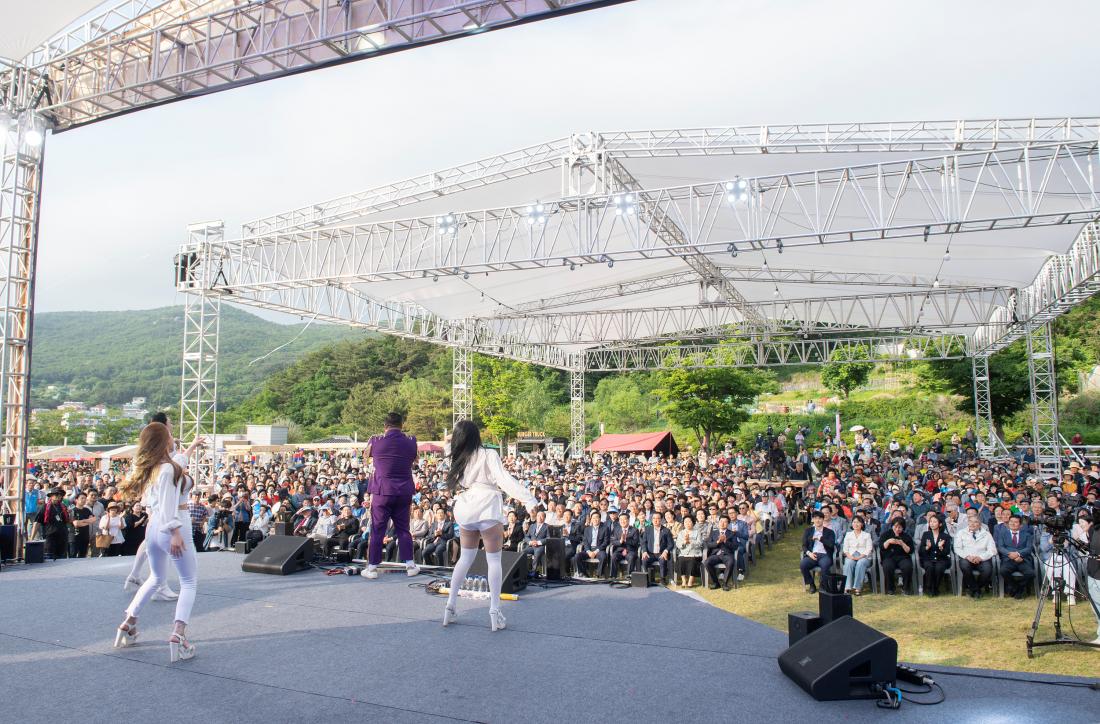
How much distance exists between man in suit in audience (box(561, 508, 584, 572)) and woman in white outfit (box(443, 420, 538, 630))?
14.6ft

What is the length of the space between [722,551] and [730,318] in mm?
15486

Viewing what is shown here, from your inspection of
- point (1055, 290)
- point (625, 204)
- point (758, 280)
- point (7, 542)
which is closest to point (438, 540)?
point (7, 542)

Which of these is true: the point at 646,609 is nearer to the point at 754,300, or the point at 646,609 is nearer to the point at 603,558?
the point at 603,558

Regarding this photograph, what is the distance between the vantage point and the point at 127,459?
2850cm

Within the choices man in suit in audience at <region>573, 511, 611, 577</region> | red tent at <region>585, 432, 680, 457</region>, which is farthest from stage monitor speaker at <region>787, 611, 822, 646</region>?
red tent at <region>585, 432, 680, 457</region>

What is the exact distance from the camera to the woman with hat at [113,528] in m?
8.62

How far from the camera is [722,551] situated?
27.4 ft

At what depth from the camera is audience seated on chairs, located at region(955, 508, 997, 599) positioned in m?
7.14

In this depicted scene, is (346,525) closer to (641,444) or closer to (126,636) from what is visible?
(126,636)

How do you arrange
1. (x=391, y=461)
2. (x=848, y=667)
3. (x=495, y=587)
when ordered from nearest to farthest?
(x=848, y=667)
(x=495, y=587)
(x=391, y=461)

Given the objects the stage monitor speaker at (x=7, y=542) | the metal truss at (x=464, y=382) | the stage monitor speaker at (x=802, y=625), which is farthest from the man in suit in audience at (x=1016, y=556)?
the metal truss at (x=464, y=382)

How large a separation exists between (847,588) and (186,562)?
643 cm

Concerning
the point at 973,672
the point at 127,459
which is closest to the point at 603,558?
the point at 973,672

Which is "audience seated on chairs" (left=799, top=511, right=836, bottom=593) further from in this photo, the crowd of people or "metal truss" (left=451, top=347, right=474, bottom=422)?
"metal truss" (left=451, top=347, right=474, bottom=422)
